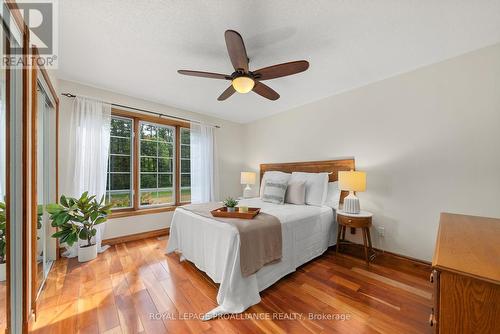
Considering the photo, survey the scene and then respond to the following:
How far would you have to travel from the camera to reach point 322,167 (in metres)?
3.19

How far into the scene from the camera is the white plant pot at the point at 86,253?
2.37 metres

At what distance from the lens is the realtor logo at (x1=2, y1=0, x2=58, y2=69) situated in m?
1.24

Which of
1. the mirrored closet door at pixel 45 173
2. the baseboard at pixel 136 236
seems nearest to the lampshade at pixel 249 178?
the baseboard at pixel 136 236

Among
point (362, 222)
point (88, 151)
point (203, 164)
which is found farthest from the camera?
point (203, 164)

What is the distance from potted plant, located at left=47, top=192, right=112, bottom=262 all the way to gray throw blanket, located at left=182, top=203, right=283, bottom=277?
5.13ft

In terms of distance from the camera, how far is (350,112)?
9.50ft

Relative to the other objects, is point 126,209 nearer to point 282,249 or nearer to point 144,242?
point 144,242

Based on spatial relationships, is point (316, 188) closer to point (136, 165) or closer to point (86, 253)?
point (136, 165)

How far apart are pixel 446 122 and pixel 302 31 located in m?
1.91

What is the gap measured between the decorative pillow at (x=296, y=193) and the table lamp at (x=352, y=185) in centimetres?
61

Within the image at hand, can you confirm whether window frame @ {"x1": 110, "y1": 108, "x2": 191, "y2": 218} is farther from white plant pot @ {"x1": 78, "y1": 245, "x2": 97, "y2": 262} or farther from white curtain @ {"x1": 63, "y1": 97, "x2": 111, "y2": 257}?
white plant pot @ {"x1": 78, "y1": 245, "x2": 97, "y2": 262}

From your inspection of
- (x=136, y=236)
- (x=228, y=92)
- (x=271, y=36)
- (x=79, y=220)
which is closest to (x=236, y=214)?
(x=228, y=92)

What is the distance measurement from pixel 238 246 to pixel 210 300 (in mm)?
578

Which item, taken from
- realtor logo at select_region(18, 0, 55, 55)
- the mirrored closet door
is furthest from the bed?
realtor logo at select_region(18, 0, 55, 55)
